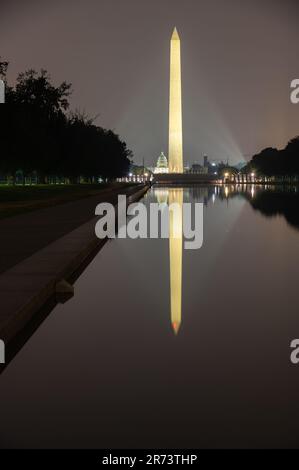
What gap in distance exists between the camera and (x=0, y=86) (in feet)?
165

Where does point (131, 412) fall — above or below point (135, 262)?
below

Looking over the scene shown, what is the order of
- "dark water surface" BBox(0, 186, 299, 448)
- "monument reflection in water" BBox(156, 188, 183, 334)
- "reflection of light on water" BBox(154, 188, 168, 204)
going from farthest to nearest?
1. "reflection of light on water" BBox(154, 188, 168, 204)
2. "monument reflection in water" BBox(156, 188, 183, 334)
3. "dark water surface" BBox(0, 186, 299, 448)

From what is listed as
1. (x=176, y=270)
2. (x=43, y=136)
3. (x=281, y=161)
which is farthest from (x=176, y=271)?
(x=281, y=161)

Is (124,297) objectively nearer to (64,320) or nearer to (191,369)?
(64,320)

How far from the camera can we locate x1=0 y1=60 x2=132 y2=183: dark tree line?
53.6 metres

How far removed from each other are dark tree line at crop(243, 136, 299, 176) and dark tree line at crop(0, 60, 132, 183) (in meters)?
42.7

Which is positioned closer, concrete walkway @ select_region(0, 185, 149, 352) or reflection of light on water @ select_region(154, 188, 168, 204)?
concrete walkway @ select_region(0, 185, 149, 352)

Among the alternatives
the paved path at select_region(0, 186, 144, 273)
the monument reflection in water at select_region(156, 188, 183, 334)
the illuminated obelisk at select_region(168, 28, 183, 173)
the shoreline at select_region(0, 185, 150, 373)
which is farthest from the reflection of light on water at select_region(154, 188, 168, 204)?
the illuminated obelisk at select_region(168, 28, 183, 173)

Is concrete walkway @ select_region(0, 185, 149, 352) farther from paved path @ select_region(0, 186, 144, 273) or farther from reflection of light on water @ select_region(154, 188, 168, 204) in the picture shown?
reflection of light on water @ select_region(154, 188, 168, 204)

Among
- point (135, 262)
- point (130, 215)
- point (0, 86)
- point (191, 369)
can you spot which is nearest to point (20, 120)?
point (0, 86)

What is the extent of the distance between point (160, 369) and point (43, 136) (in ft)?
183

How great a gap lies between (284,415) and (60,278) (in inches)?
260

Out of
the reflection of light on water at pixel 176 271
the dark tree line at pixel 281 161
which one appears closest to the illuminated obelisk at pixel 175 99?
the dark tree line at pixel 281 161

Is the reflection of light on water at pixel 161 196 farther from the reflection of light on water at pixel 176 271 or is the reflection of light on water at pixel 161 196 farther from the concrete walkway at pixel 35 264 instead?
the concrete walkway at pixel 35 264
